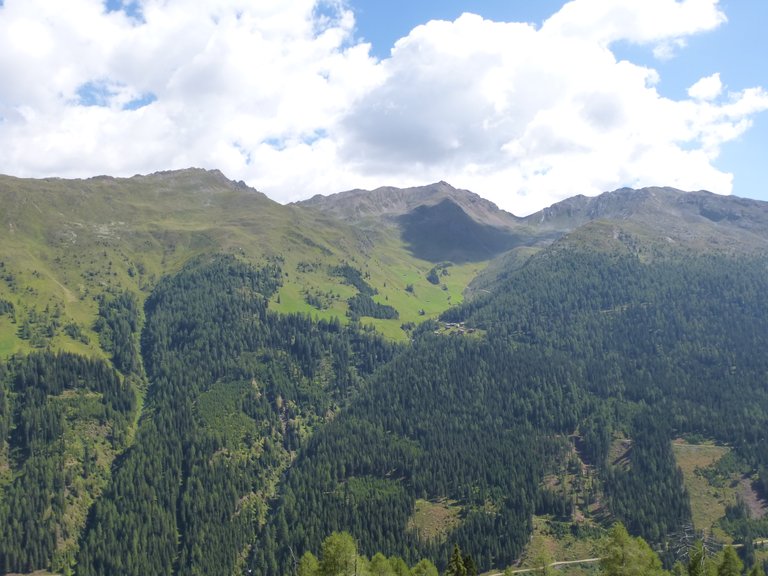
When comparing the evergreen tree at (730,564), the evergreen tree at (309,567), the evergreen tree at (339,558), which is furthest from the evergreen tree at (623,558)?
the evergreen tree at (309,567)

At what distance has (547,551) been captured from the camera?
638 feet

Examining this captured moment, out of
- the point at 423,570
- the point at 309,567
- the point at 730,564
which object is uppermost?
the point at 730,564

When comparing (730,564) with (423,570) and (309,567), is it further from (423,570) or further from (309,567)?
(309,567)

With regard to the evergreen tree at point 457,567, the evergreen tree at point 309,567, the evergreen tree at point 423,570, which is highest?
the evergreen tree at point 457,567

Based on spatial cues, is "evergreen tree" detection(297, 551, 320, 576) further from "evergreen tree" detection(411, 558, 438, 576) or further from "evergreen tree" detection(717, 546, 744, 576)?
"evergreen tree" detection(717, 546, 744, 576)

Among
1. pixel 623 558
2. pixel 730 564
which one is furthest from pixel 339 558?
pixel 730 564

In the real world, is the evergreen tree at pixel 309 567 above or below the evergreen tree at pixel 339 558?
below

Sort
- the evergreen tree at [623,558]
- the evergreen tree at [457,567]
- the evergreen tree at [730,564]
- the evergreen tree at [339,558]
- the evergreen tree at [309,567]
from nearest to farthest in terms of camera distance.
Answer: the evergreen tree at [457,567] → the evergreen tree at [623,558] → the evergreen tree at [730,564] → the evergreen tree at [339,558] → the evergreen tree at [309,567]

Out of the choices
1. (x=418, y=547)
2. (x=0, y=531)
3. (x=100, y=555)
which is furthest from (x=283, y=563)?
(x=0, y=531)

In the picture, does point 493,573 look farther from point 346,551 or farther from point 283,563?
point 346,551

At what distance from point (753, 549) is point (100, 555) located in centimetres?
21045

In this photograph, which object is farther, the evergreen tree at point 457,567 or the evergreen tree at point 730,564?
the evergreen tree at point 730,564

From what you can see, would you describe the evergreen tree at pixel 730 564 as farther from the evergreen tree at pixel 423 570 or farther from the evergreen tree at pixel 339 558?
the evergreen tree at pixel 339 558

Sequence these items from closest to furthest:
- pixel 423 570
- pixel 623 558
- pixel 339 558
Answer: pixel 623 558, pixel 339 558, pixel 423 570
